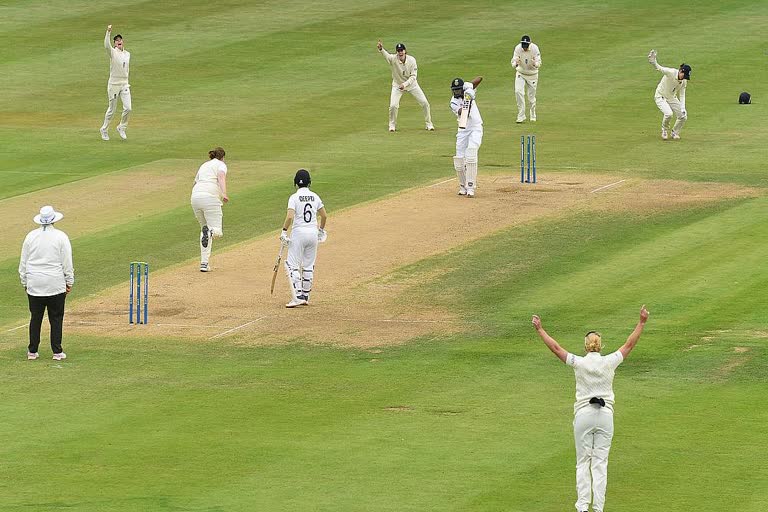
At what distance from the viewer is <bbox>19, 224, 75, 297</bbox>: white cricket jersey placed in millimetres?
20719

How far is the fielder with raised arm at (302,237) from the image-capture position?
2350cm

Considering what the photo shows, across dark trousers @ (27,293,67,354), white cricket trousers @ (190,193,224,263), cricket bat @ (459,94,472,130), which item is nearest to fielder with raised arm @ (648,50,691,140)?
cricket bat @ (459,94,472,130)

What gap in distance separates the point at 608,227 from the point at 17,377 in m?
12.1

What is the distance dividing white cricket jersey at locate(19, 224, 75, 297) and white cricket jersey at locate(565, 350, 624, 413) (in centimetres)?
815

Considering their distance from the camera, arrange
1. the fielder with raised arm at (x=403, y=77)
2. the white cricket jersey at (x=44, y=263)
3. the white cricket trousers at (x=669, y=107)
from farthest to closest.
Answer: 1. the fielder with raised arm at (x=403, y=77)
2. the white cricket trousers at (x=669, y=107)
3. the white cricket jersey at (x=44, y=263)

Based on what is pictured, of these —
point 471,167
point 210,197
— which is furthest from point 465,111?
point 210,197

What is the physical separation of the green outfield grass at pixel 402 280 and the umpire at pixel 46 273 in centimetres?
62

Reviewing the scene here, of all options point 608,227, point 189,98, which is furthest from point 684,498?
point 189,98

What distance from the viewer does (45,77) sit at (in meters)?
47.4

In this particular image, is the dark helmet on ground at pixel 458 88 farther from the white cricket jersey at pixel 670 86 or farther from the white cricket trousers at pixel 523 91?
the white cricket trousers at pixel 523 91

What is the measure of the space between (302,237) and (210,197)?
2.37 m

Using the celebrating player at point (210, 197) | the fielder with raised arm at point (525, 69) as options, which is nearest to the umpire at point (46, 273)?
the celebrating player at point (210, 197)

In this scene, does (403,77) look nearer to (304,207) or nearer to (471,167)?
(471,167)

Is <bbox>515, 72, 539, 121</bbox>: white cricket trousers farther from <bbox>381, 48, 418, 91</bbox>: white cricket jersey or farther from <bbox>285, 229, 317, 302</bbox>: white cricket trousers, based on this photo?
<bbox>285, 229, 317, 302</bbox>: white cricket trousers
